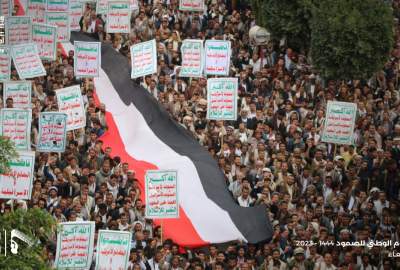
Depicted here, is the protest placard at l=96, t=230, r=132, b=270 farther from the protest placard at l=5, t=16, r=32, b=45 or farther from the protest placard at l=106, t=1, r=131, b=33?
the protest placard at l=106, t=1, r=131, b=33

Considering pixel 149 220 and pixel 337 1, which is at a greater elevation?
pixel 337 1

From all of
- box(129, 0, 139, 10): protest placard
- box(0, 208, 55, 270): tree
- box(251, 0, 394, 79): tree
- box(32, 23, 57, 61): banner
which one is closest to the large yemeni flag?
box(129, 0, 139, 10): protest placard

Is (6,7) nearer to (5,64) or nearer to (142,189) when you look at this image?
(5,64)

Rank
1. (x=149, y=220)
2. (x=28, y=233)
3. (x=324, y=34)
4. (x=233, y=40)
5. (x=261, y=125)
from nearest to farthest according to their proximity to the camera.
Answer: (x=28, y=233)
(x=149, y=220)
(x=261, y=125)
(x=324, y=34)
(x=233, y=40)

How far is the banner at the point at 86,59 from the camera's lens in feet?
118

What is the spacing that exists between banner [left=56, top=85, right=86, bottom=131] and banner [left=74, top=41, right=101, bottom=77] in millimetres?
2064

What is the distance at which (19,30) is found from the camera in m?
37.1

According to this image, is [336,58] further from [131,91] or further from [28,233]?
[28,233]

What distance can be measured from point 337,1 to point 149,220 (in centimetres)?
750

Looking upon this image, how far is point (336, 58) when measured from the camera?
35531 mm

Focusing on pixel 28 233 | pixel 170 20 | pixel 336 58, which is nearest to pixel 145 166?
pixel 336 58

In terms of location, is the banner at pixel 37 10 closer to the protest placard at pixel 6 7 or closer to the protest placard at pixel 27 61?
the protest placard at pixel 6 7

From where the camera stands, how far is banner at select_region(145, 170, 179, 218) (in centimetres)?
2995

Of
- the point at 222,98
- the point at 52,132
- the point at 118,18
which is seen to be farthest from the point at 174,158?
the point at 118,18
